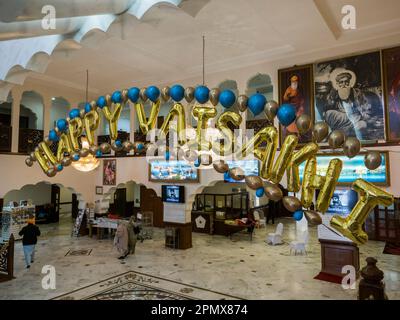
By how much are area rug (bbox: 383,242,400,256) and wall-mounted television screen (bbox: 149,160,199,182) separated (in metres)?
6.91

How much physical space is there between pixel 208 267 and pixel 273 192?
566 centimetres

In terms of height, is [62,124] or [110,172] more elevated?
[62,124]

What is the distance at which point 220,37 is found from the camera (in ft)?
23.9

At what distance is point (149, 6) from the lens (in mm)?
2934

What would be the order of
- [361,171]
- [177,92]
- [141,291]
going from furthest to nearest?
[361,171], [141,291], [177,92]

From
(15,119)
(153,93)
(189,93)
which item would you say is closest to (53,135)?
(153,93)

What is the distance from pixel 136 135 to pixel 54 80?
11.8ft

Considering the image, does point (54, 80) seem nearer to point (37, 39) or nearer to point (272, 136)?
point (37, 39)

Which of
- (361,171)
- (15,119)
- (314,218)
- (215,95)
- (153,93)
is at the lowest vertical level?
(314,218)

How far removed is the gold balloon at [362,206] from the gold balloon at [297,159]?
515mm

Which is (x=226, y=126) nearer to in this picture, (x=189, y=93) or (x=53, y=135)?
(x=189, y=93)

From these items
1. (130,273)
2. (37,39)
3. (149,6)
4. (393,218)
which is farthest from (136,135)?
(393,218)

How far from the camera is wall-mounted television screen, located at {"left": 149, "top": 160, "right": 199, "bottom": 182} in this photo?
1032 centimetres

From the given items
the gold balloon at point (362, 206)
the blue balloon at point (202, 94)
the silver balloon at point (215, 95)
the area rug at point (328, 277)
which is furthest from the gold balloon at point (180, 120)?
the area rug at point (328, 277)
